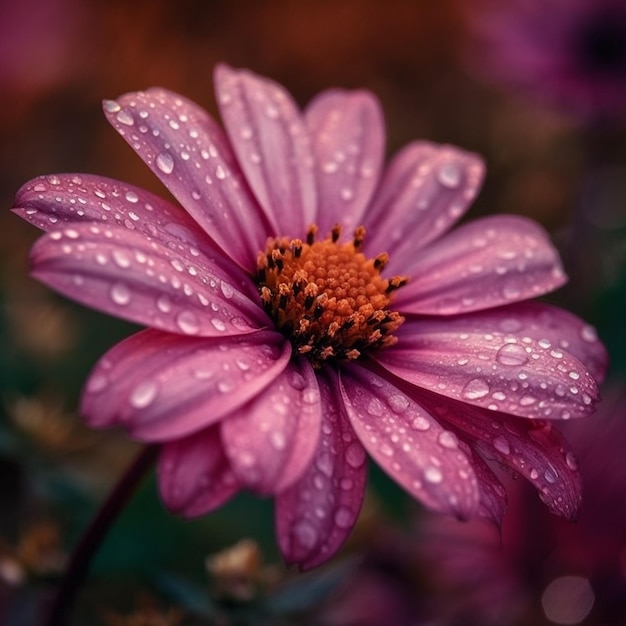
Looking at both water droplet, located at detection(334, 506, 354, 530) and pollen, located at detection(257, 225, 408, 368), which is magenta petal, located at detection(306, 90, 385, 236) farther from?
water droplet, located at detection(334, 506, 354, 530)

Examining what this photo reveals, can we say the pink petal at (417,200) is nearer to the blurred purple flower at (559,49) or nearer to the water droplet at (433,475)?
the water droplet at (433,475)

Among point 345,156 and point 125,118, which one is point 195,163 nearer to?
point 125,118

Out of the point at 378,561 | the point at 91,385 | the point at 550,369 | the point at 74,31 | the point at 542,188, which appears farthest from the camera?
the point at 74,31

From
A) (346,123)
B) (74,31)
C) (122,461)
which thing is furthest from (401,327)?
→ (74,31)

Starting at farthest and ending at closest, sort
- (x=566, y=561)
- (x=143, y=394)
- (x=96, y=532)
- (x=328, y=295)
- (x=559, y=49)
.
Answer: (x=559, y=49), (x=566, y=561), (x=328, y=295), (x=96, y=532), (x=143, y=394)

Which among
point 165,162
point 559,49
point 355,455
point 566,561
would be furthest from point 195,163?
point 559,49

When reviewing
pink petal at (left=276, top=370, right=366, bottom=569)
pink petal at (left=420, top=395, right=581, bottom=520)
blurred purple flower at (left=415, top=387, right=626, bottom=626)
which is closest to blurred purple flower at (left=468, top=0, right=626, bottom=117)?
blurred purple flower at (left=415, top=387, right=626, bottom=626)

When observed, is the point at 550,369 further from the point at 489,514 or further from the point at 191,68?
the point at 191,68
